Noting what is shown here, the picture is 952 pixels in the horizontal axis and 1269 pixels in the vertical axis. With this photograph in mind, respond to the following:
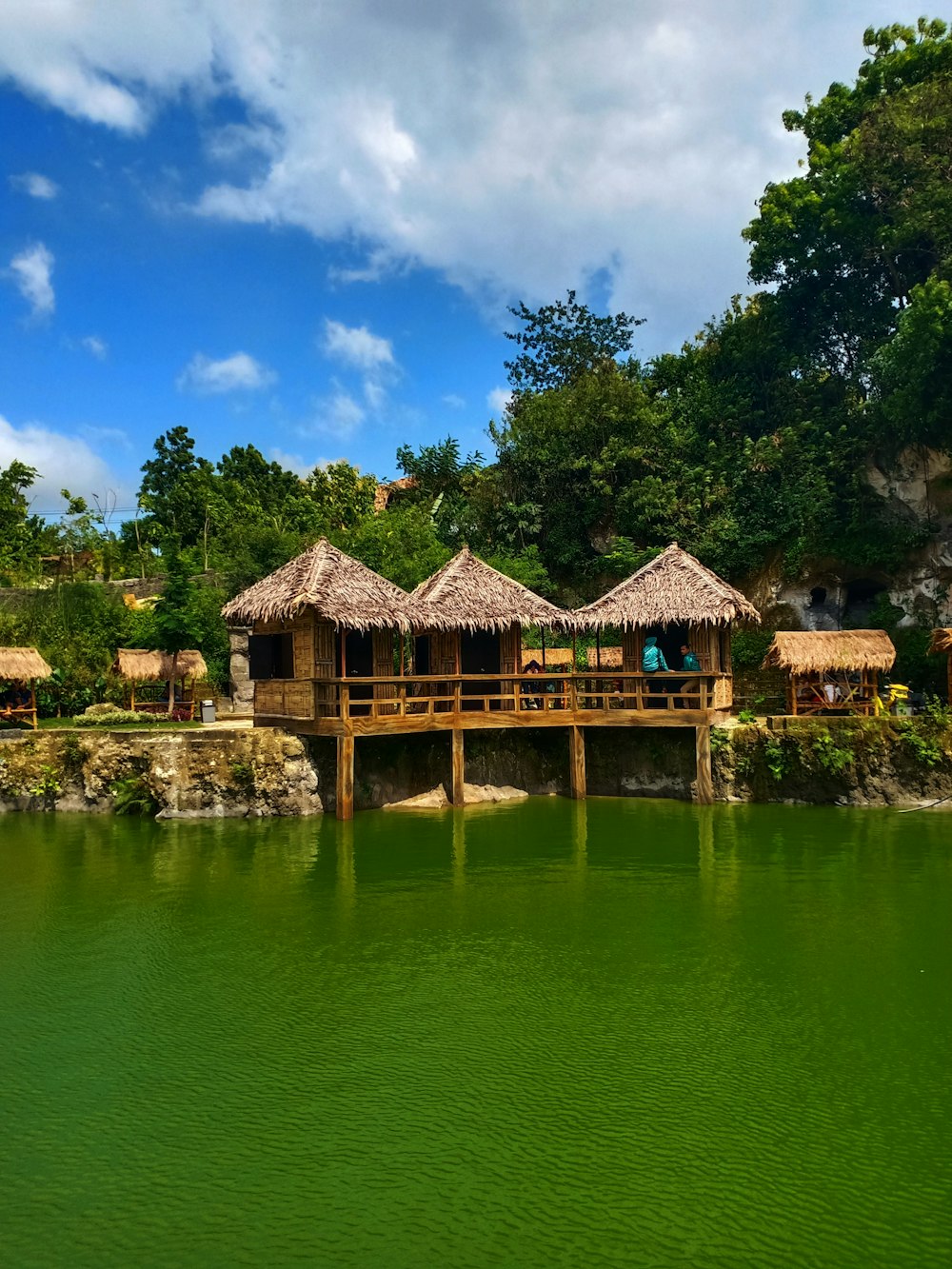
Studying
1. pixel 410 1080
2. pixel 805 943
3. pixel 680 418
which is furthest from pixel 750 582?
pixel 410 1080

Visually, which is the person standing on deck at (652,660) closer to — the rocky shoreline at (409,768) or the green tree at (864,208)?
the rocky shoreline at (409,768)

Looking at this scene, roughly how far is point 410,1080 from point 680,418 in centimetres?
2659

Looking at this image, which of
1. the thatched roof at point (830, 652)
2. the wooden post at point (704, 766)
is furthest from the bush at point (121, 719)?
the thatched roof at point (830, 652)

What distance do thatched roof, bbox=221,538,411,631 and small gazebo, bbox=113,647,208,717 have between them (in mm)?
6063

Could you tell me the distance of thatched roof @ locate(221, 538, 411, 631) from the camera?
53.6 feet

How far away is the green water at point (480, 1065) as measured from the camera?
5.03 m

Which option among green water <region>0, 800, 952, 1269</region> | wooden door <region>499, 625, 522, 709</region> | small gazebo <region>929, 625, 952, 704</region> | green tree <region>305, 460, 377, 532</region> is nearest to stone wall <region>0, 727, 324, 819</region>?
green water <region>0, 800, 952, 1269</region>

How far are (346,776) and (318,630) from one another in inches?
117

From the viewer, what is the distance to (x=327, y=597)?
1650 cm

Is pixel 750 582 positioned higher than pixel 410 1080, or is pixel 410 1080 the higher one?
pixel 750 582

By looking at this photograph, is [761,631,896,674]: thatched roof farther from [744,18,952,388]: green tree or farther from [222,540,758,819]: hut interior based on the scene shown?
[744,18,952,388]: green tree

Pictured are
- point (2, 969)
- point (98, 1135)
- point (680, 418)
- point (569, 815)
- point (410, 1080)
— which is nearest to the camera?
point (98, 1135)

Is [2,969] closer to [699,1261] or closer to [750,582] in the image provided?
[699,1261]

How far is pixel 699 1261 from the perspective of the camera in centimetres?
468
